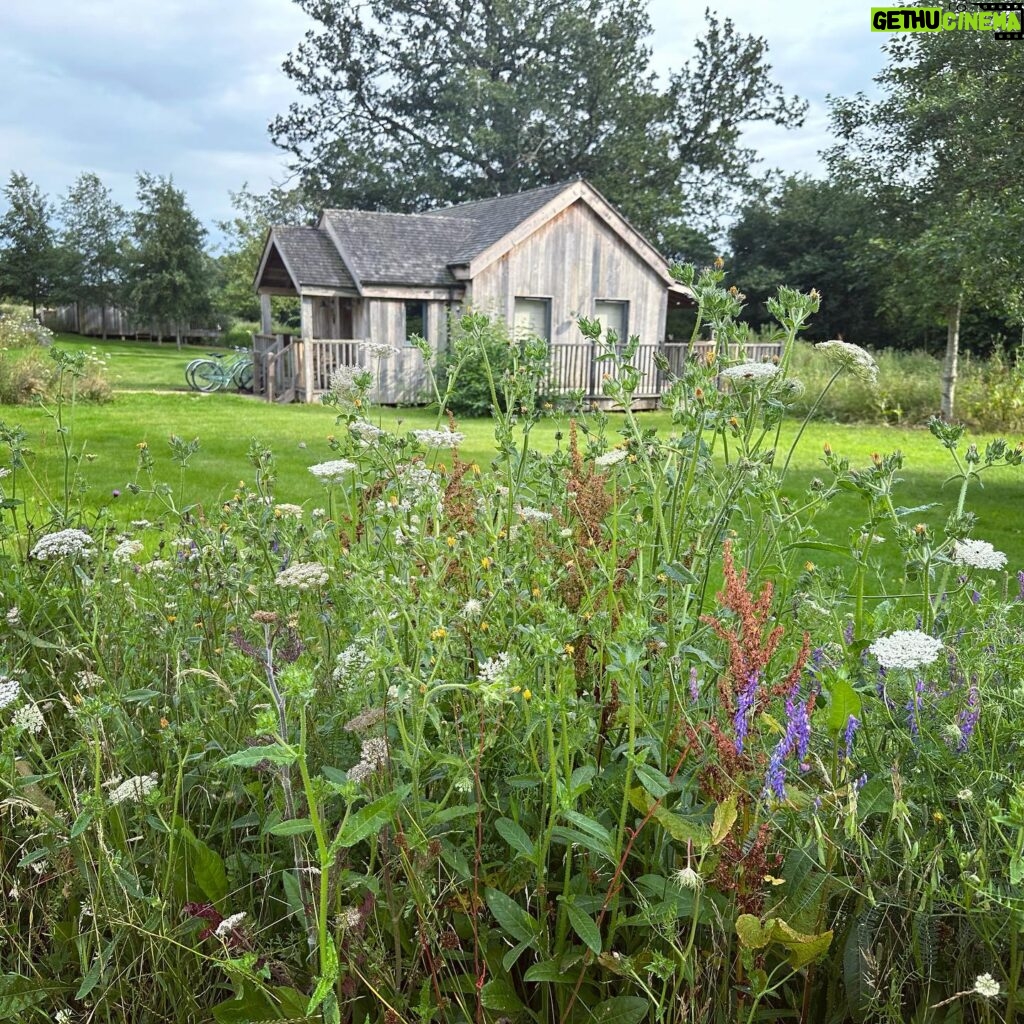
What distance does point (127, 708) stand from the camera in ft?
7.76

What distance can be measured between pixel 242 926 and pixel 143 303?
42.1m

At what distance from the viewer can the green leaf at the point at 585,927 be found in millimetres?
1374

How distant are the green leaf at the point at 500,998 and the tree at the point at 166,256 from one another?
40.6m

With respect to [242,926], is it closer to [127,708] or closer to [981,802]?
[127,708]

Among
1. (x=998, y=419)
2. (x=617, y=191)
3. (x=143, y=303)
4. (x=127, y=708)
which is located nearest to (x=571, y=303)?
(x=998, y=419)

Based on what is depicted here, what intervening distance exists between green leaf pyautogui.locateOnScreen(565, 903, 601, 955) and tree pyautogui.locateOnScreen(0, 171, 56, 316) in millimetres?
47632

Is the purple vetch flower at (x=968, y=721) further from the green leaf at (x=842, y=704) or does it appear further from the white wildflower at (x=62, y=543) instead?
the white wildflower at (x=62, y=543)

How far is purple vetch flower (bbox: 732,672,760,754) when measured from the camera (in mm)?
1438

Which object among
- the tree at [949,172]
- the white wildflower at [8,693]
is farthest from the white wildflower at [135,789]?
the tree at [949,172]

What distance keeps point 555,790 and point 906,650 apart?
0.58 meters

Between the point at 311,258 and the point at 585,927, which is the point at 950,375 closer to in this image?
the point at 311,258

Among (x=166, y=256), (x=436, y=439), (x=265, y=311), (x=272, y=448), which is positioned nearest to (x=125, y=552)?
(x=436, y=439)

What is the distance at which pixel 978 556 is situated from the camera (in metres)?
1.83

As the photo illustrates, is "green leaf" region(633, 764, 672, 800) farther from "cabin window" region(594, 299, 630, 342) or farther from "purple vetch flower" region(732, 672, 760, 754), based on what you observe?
"cabin window" region(594, 299, 630, 342)
